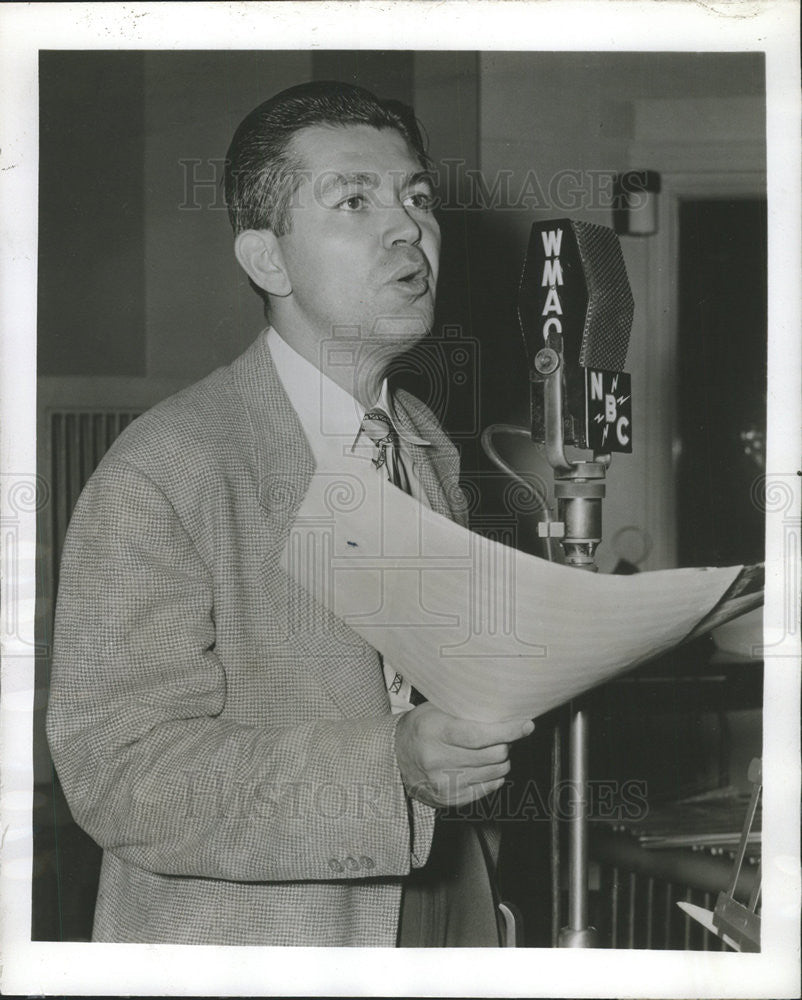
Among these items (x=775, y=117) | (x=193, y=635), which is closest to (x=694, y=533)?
(x=775, y=117)

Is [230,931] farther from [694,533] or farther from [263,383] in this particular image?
[694,533]

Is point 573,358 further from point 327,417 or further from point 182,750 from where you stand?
point 182,750

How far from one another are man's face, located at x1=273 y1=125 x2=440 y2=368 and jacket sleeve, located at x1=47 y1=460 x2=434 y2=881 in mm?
291

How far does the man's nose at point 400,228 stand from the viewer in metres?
1.14

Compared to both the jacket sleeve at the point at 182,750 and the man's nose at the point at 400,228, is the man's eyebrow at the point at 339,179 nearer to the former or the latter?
the man's nose at the point at 400,228

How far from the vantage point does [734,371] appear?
124 centimetres

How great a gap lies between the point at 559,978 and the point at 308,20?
115 cm

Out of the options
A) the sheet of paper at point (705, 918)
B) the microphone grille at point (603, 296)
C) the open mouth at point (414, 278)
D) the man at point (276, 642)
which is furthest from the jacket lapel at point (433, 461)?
the sheet of paper at point (705, 918)

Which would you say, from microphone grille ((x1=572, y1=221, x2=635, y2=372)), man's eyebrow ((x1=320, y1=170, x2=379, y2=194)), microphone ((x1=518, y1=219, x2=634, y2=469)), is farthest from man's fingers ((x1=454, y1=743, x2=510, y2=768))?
man's eyebrow ((x1=320, y1=170, x2=379, y2=194))

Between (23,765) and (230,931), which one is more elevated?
(23,765)

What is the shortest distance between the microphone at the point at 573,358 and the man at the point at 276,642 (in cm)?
18

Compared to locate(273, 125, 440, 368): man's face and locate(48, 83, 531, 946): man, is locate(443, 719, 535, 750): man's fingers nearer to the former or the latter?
locate(48, 83, 531, 946): man

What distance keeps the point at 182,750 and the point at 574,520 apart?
1.53 ft

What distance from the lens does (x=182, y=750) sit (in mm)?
1007
